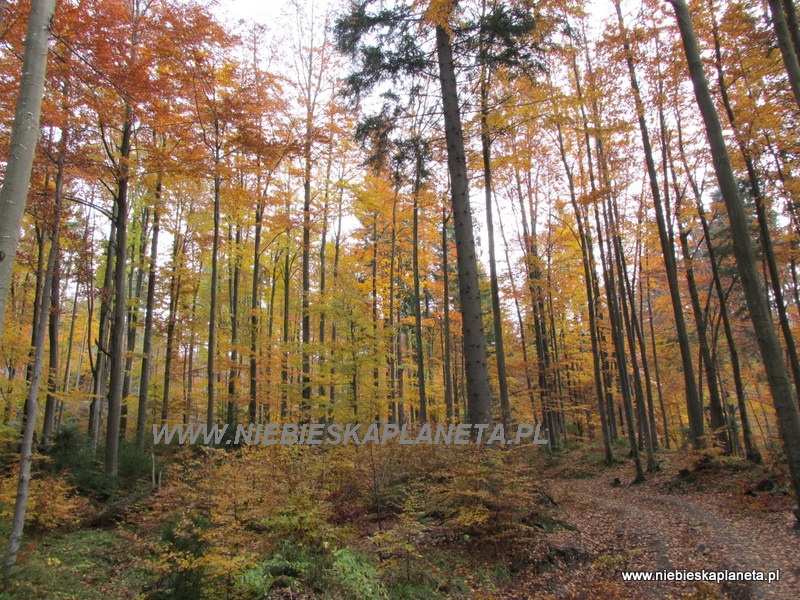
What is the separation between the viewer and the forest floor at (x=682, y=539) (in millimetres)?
4469

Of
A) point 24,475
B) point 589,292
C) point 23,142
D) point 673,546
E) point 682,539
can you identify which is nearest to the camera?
point 23,142

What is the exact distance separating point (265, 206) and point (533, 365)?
39.0 feet

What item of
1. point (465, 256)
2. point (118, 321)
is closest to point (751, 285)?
point (465, 256)

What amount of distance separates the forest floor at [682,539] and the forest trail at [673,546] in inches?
0.4

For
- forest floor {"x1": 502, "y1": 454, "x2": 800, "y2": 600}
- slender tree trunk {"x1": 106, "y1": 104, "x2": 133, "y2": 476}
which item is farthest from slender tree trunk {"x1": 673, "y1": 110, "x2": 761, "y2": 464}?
slender tree trunk {"x1": 106, "y1": 104, "x2": 133, "y2": 476}

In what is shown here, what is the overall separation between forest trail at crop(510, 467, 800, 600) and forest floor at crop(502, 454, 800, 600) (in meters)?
0.01

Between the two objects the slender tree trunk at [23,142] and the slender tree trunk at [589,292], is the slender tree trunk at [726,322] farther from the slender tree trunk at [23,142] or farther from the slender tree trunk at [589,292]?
the slender tree trunk at [23,142]

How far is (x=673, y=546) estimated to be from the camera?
5680 millimetres

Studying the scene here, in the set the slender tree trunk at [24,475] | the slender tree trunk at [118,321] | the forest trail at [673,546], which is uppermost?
the slender tree trunk at [118,321]

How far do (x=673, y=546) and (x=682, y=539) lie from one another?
39 centimetres

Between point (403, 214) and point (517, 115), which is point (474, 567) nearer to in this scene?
point (517, 115)

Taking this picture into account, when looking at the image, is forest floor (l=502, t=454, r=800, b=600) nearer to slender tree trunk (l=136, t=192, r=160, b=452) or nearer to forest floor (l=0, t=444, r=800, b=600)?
forest floor (l=0, t=444, r=800, b=600)

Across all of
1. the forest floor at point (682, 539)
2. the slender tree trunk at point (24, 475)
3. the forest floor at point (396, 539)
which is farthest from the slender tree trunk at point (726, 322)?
the slender tree trunk at point (24, 475)

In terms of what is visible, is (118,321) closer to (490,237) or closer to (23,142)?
(23,142)
